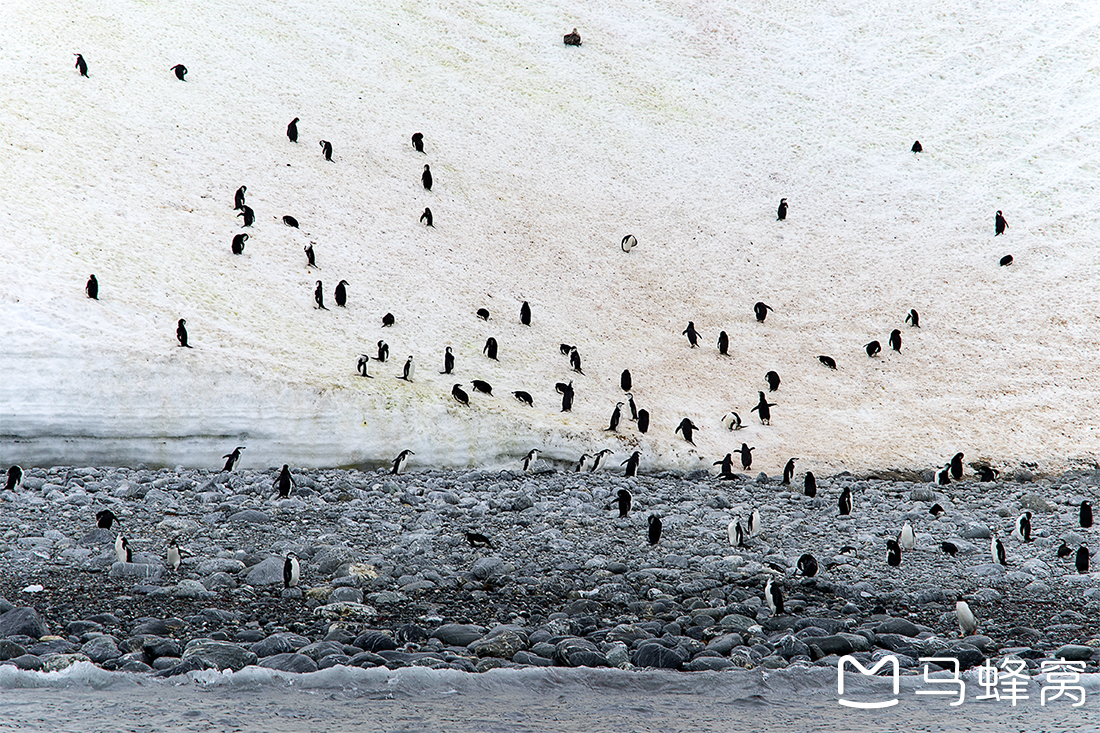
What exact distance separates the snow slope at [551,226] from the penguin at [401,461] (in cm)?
25

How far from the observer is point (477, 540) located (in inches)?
372

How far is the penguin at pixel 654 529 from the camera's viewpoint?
9.83m

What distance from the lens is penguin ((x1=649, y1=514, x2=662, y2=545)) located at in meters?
9.83

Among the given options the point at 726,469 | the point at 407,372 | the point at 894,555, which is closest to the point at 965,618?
the point at 894,555

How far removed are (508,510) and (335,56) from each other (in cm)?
1820

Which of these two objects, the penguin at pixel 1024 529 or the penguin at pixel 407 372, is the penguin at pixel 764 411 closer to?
the penguin at pixel 1024 529

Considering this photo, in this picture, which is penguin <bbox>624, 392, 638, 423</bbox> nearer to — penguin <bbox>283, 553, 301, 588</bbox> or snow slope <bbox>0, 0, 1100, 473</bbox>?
snow slope <bbox>0, 0, 1100, 473</bbox>

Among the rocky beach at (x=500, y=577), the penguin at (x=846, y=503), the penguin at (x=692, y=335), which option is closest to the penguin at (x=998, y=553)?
the rocky beach at (x=500, y=577)

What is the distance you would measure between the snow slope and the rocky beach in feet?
4.93

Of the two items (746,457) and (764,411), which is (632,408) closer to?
(746,457)

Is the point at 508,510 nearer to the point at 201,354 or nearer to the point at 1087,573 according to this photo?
the point at 201,354

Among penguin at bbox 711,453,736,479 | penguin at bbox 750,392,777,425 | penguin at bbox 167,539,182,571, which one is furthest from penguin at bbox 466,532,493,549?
penguin at bbox 750,392,777,425

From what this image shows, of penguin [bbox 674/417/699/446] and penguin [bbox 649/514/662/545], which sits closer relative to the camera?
penguin [bbox 649/514/662/545]

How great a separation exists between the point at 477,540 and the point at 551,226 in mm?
12531
